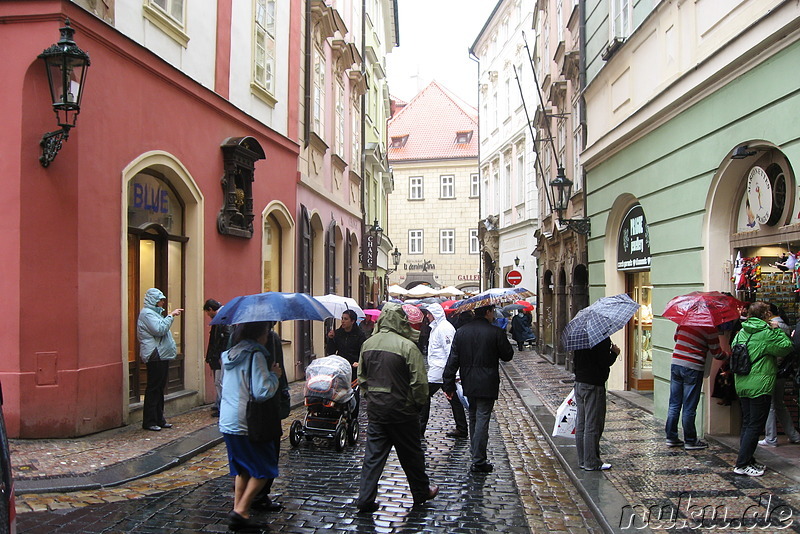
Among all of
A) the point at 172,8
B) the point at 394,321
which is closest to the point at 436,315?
the point at 394,321

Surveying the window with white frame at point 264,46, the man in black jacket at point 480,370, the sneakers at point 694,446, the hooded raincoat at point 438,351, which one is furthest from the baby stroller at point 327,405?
the window with white frame at point 264,46

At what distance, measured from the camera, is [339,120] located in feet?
72.3

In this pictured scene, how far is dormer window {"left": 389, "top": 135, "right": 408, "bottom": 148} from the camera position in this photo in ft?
176

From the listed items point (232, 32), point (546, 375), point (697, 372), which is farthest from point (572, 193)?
point (697, 372)

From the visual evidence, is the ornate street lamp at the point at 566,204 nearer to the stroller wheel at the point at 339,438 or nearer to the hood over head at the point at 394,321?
the stroller wheel at the point at 339,438

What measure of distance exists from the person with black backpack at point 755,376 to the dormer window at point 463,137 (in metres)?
46.7

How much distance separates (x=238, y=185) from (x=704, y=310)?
27.8 ft

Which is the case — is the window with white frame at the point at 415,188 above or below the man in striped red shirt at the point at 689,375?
above

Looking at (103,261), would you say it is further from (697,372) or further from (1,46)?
(697,372)

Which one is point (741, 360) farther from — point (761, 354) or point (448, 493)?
point (448, 493)

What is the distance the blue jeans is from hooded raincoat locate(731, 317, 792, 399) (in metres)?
1.38

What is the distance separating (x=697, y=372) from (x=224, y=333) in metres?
6.09

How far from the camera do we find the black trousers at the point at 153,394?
9.13 m

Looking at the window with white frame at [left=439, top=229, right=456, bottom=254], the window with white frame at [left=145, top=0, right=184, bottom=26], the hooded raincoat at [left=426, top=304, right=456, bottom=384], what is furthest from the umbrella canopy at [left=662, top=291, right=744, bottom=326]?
the window with white frame at [left=439, top=229, right=456, bottom=254]
